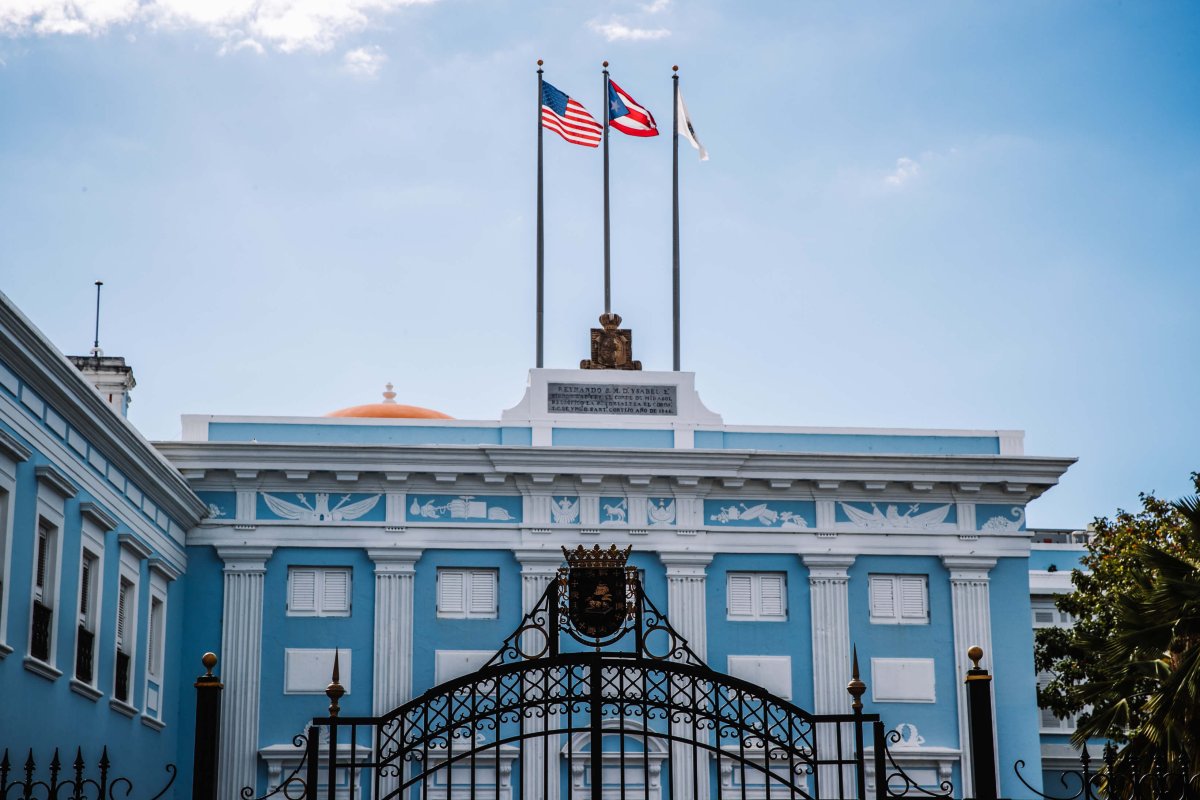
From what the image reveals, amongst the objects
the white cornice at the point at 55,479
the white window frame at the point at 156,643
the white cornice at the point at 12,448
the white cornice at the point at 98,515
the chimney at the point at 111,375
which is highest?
the chimney at the point at 111,375

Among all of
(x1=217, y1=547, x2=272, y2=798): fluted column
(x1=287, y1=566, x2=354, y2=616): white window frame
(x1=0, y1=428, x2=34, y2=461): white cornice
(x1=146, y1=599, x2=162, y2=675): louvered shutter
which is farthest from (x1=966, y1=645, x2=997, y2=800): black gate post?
(x1=287, y1=566, x2=354, y2=616): white window frame

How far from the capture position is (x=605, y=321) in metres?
28.0

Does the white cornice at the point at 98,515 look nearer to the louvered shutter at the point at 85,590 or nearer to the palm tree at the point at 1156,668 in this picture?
the louvered shutter at the point at 85,590

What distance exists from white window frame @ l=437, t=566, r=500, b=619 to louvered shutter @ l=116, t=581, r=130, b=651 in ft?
16.2

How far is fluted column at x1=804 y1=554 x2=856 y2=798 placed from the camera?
1024 inches

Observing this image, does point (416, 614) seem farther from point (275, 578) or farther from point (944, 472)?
point (944, 472)

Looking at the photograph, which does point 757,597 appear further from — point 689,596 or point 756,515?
point 756,515

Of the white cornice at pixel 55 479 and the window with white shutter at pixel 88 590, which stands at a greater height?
the white cornice at pixel 55 479

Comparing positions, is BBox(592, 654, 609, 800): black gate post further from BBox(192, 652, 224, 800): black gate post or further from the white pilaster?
the white pilaster

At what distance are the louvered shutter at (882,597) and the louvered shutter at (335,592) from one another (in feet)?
25.1

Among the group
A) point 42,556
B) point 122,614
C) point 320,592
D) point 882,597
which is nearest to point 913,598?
point 882,597

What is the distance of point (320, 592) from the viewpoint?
26188mm

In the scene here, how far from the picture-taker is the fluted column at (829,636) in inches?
1024

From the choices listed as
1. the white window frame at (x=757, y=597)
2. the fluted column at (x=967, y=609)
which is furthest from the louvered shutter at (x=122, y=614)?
the fluted column at (x=967, y=609)
